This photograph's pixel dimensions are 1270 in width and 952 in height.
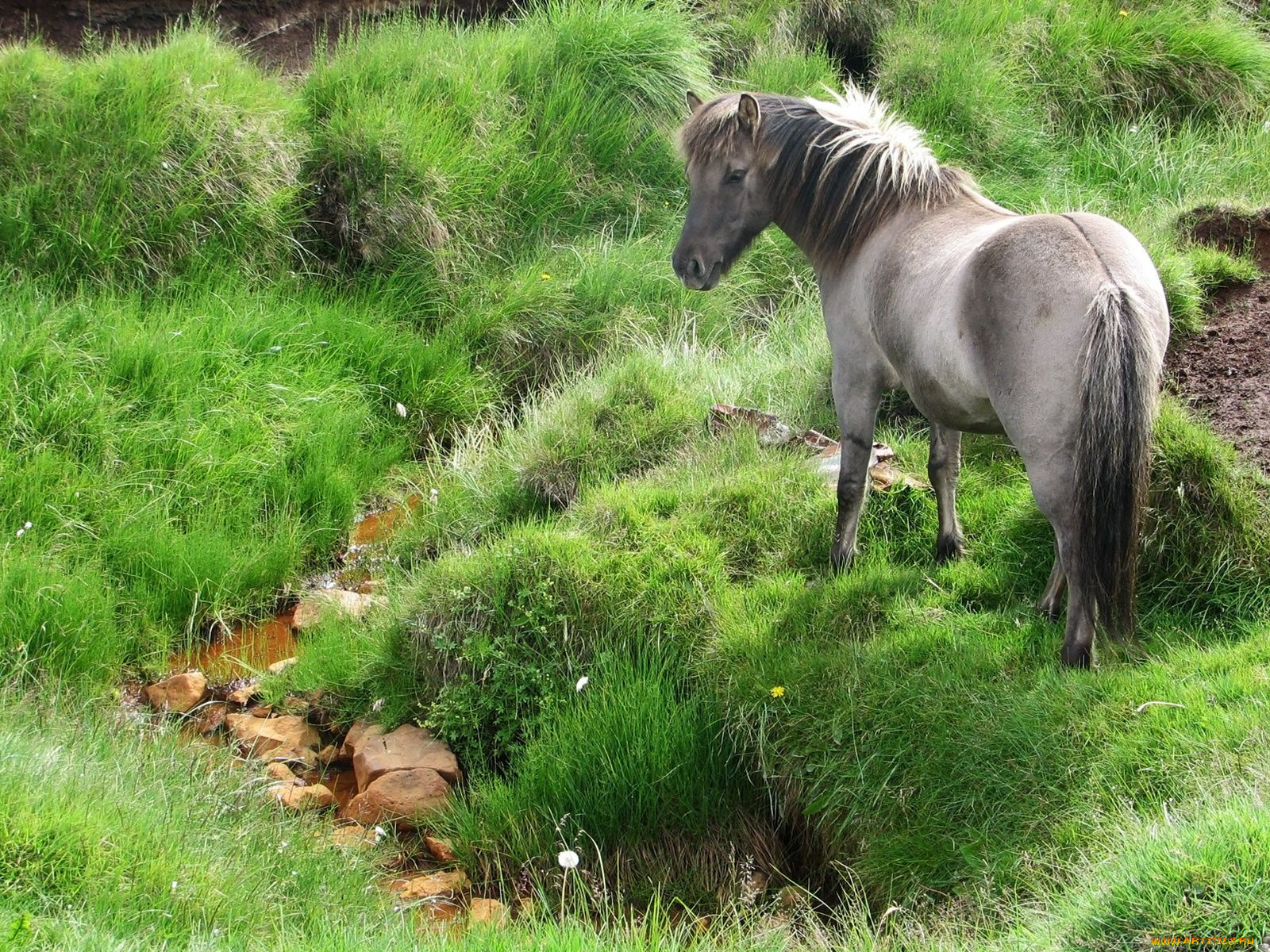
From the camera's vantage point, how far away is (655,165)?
999cm

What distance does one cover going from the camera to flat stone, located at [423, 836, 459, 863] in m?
5.14

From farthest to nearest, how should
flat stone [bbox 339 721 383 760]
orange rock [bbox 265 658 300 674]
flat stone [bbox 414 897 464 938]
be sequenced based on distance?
orange rock [bbox 265 658 300 674] → flat stone [bbox 339 721 383 760] → flat stone [bbox 414 897 464 938]

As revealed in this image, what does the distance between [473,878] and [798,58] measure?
25.0ft

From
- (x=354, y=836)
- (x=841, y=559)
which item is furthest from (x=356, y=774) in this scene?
(x=841, y=559)

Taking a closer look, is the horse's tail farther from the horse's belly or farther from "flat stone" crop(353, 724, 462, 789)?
"flat stone" crop(353, 724, 462, 789)

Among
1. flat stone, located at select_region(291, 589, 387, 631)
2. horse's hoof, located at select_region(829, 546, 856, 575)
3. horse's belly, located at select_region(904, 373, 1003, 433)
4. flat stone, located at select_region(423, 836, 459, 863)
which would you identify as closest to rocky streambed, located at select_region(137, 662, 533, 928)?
flat stone, located at select_region(423, 836, 459, 863)

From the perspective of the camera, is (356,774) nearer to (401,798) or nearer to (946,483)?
(401,798)

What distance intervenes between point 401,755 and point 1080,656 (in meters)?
2.94

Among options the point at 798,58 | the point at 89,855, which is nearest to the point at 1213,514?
the point at 89,855

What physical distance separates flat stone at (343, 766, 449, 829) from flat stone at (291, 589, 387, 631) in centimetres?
128

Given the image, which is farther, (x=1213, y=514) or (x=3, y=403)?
(x=3, y=403)

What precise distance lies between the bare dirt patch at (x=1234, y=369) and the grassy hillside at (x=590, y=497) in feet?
0.58

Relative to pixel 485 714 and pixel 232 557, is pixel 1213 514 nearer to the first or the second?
pixel 485 714

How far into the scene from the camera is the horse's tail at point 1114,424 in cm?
389
